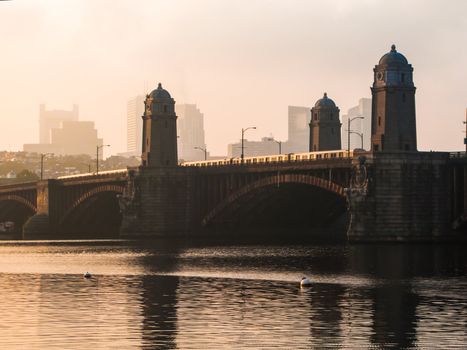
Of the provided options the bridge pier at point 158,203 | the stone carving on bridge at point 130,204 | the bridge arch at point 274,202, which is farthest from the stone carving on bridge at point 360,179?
the stone carving on bridge at point 130,204

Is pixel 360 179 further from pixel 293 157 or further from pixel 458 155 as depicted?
pixel 293 157

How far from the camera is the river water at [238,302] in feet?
172

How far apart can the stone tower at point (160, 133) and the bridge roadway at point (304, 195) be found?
4.66 meters

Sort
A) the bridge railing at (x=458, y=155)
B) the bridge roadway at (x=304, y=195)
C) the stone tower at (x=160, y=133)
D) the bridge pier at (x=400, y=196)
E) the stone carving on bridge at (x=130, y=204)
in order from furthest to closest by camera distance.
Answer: the stone tower at (x=160, y=133)
the stone carving on bridge at (x=130, y=204)
the bridge railing at (x=458, y=155)
the bridge roadway at (x=304, y=195)
the bridge pier at (x=400, y=196)

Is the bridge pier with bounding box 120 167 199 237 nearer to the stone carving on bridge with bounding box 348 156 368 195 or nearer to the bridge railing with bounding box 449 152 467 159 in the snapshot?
the stone carving on bridge with bounding box 348 156 368 195

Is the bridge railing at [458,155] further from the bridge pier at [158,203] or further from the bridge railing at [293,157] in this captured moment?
the bridge pier at [158,203]

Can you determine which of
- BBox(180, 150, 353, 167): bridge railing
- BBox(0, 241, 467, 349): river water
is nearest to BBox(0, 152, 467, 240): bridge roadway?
BBox(180, 150, 353, 167): bridge railing

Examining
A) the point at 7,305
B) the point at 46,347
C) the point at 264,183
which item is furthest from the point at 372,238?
the point at 46,347

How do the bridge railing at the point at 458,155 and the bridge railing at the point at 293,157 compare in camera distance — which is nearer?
the bridge railing at the point at 458,155

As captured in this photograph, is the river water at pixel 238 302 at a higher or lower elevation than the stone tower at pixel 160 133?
lower

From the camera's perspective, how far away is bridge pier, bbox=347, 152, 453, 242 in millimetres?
140750

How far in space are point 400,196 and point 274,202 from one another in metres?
34.4

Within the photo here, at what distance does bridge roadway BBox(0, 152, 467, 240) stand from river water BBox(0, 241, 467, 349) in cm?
1801

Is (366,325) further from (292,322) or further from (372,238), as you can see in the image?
(372,238)
